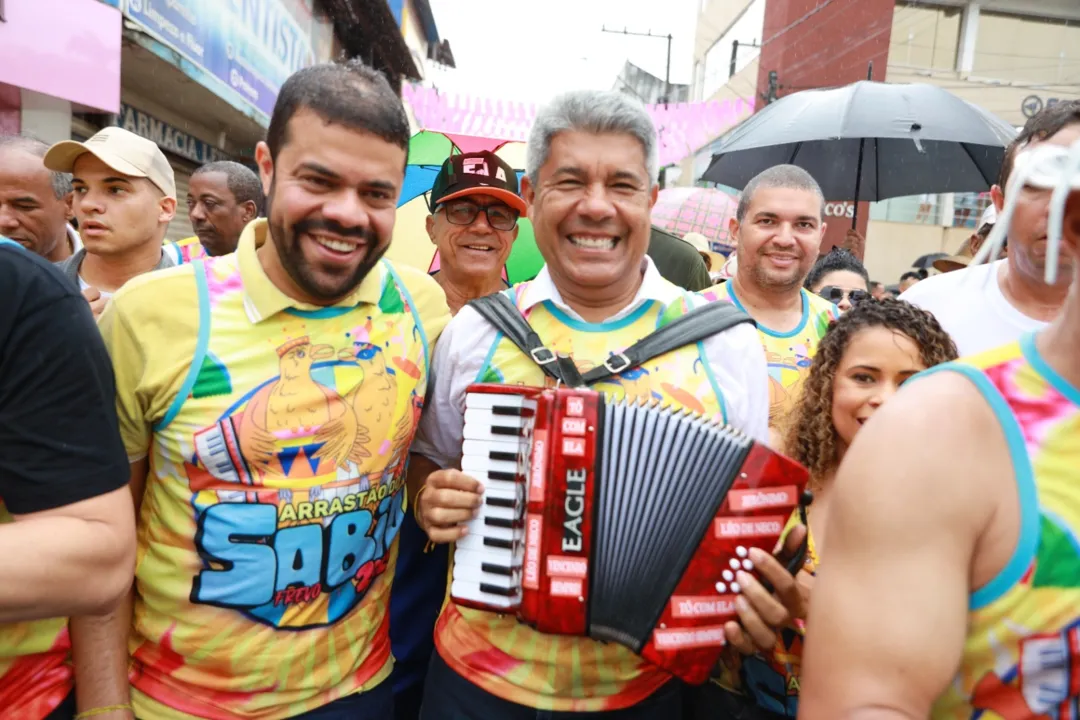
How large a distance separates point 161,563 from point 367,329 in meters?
0.74

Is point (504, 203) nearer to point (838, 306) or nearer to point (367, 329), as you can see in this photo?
point (367, 329)

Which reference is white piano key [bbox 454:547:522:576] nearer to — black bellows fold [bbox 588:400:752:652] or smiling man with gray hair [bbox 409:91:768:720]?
smiling man with gray hair [bbox 409:91:768:720]

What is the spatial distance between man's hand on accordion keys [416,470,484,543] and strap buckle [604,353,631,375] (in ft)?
1.49

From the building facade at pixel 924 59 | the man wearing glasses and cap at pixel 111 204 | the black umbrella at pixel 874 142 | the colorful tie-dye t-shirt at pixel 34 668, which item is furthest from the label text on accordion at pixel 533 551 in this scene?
the building facade at pixel 924 59

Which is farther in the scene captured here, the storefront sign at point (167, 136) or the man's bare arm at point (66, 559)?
the storefront sign at point (167, 136)

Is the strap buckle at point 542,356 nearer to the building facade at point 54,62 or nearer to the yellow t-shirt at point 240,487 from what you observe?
the yellow t-shirt at point 240,487

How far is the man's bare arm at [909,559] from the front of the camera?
1.01 meters

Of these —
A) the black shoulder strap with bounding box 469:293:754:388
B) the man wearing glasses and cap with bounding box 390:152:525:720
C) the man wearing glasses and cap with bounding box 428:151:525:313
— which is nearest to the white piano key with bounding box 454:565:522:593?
the black shoulder strap with bounding box 469:293:754:388

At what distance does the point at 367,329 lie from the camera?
1876 millimetres

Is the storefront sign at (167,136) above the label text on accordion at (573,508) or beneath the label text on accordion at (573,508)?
above

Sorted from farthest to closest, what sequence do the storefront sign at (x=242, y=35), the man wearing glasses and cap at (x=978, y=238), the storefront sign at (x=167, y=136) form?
the storefront sign at (x=167, y=136) → the storefront sign at (x=242, y=35) → the man wearing glasses and cap at (x=978, y=238)

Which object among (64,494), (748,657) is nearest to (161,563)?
(64,494)

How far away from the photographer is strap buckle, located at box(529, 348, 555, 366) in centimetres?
186

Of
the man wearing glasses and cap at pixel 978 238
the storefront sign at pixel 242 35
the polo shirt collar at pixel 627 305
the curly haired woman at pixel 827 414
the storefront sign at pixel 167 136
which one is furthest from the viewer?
the storefront sign at pixel 167 136
